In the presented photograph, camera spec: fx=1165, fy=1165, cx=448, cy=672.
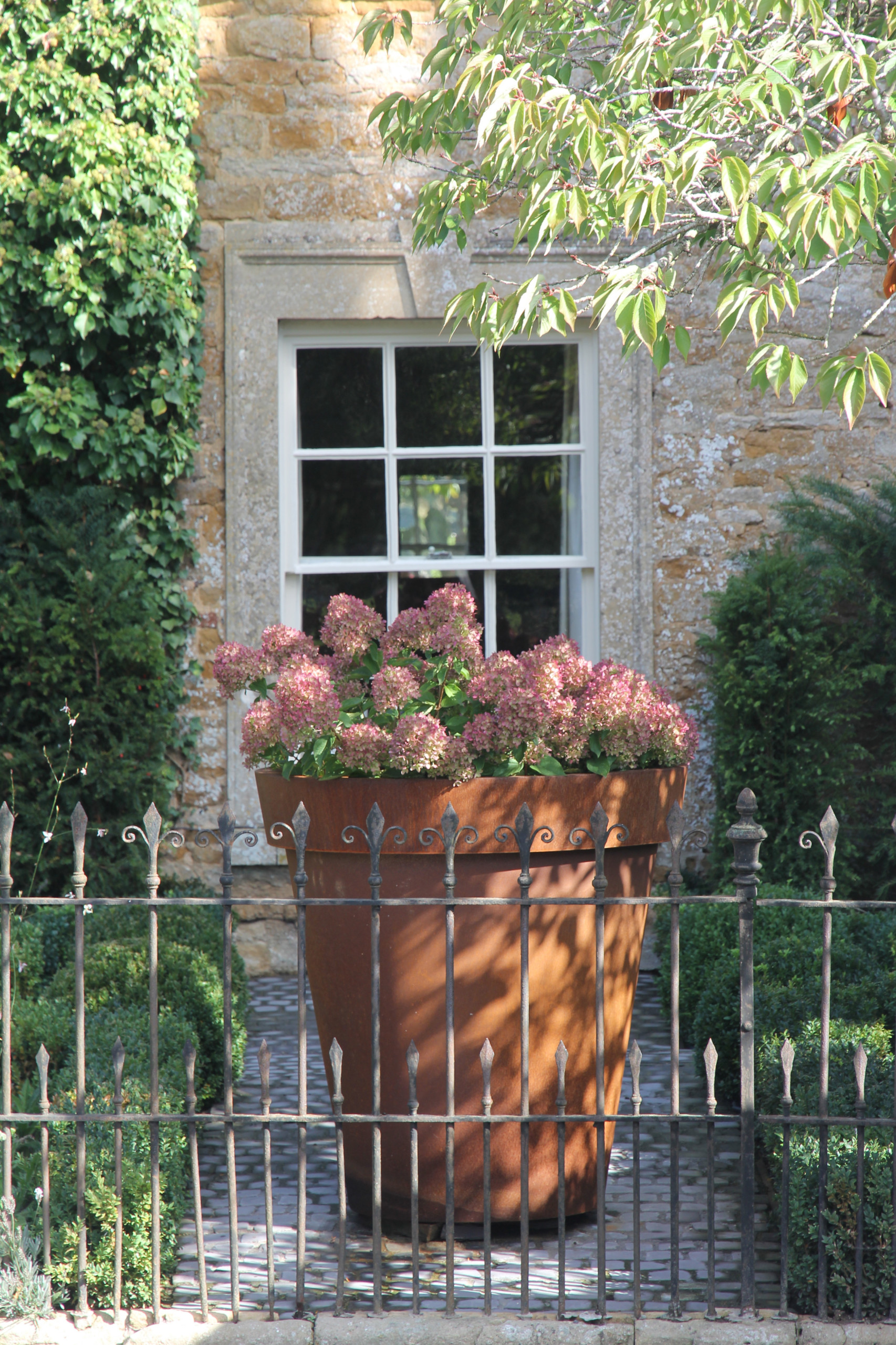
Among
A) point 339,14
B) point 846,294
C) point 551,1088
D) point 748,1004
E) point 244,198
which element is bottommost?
point 551,1088

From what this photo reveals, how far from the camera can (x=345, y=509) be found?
5434 millimetres

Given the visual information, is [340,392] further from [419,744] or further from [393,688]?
[419,744]

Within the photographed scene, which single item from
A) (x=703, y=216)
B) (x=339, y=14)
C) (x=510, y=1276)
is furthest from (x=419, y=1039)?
(x=339, y=14)

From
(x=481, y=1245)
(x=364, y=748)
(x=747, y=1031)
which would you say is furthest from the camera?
(x=481, y=1245)

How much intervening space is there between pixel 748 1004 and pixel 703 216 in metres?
1.87

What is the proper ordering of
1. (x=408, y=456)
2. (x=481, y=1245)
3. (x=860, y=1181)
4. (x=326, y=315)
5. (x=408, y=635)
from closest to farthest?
(x=860, y=1181) → (x=481, y=1245) → (x=408, y=635) → (x=326, y=315) → (x=408, y=456)

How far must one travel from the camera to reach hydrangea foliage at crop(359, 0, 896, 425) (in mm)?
2375

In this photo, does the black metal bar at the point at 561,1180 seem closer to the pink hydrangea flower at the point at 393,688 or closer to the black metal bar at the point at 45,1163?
the pink hydrangea flower at the point at 393,688

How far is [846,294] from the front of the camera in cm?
525

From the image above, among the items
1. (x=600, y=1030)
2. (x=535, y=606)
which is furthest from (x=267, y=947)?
(x=600, y=1030)

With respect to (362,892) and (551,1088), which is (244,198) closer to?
(362,892)

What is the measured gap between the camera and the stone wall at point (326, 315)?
5.23 metres

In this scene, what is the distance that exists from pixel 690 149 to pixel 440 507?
2.97 metres

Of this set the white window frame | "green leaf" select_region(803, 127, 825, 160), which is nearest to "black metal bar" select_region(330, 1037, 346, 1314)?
"green leaf" select_region(803, 127, 825, 160)
